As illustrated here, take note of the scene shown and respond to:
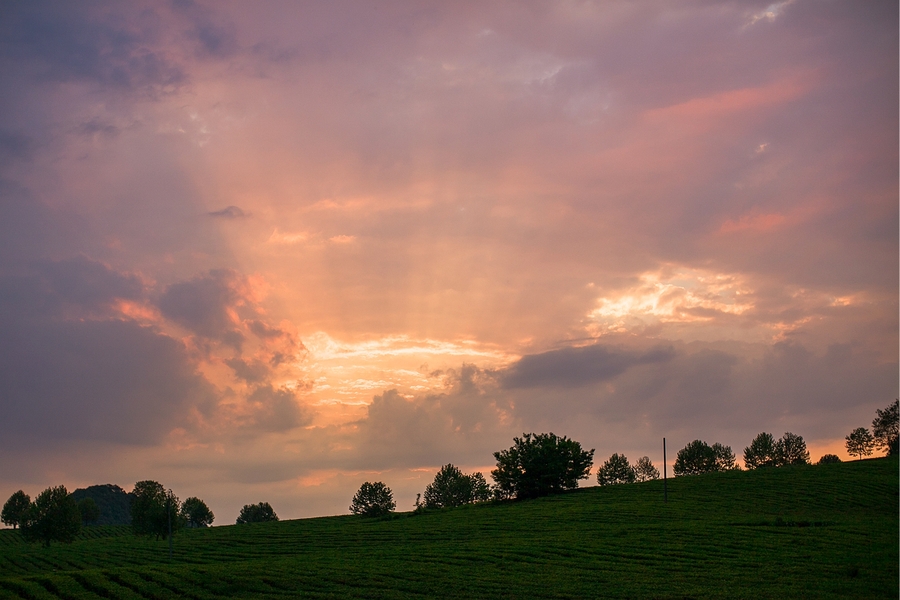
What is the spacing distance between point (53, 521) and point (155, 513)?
32.0m

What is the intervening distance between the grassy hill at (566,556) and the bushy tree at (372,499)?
40267 mm

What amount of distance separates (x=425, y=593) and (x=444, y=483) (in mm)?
154913

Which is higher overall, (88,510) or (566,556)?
(566,556)

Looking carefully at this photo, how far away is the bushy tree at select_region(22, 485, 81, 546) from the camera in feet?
422

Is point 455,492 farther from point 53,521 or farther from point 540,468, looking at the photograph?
point 53,521

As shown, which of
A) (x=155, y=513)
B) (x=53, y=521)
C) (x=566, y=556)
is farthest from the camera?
(x=53, y=521)

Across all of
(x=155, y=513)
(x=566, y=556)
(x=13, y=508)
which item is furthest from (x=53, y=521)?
(x=566, y=556)

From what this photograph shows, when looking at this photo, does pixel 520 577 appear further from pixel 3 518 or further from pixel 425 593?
pixel 3 518

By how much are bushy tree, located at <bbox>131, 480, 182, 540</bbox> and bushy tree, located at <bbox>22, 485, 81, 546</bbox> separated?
58.1 feet

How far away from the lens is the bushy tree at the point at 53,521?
12850cm

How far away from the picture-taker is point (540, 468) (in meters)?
141

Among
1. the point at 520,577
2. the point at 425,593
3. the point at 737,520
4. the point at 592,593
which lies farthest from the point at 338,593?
the point at 737,520

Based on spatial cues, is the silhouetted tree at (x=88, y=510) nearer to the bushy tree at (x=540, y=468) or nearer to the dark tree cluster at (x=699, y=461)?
the bushy tree at (x=540, y=468)

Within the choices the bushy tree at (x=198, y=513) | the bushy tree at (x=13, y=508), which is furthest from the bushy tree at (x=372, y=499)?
the bushy tree at (x=13, y=508)
